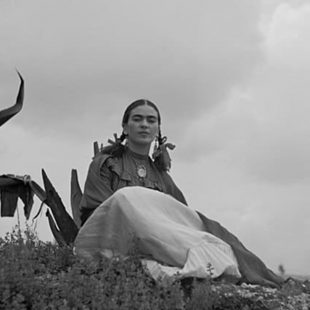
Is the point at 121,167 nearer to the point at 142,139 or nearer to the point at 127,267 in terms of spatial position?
the point at 142,139

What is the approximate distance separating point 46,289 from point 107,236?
1.22m

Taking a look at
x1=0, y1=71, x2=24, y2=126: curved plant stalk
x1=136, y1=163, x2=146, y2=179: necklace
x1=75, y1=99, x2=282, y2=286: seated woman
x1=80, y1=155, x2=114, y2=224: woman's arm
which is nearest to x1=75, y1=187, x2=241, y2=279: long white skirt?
x1=75, y1=99, x2=282, y2=286: seated woman

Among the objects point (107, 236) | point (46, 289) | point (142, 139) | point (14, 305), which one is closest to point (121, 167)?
point (142, 139)

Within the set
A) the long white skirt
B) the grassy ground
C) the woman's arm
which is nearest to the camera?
the grassy ground

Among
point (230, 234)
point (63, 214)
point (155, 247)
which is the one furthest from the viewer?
point (63, 214)

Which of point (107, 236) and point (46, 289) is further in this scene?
point (107, 236)

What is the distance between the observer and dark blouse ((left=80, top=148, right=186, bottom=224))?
701 cm

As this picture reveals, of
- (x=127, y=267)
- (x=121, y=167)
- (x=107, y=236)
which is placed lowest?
(x=127, y=267)

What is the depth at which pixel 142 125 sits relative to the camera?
7254 mm

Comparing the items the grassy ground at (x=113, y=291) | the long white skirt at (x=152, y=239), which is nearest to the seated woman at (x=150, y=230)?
the long white skirt at (x=152, y=239)

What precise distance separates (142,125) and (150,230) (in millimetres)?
1554

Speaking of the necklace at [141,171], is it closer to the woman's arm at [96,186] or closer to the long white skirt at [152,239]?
the woman's arm at [96,186]

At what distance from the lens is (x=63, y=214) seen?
8.87 metres

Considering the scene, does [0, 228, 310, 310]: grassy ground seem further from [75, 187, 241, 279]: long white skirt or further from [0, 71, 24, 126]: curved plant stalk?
[0, 71, 24, 126]: curved plant stalk
